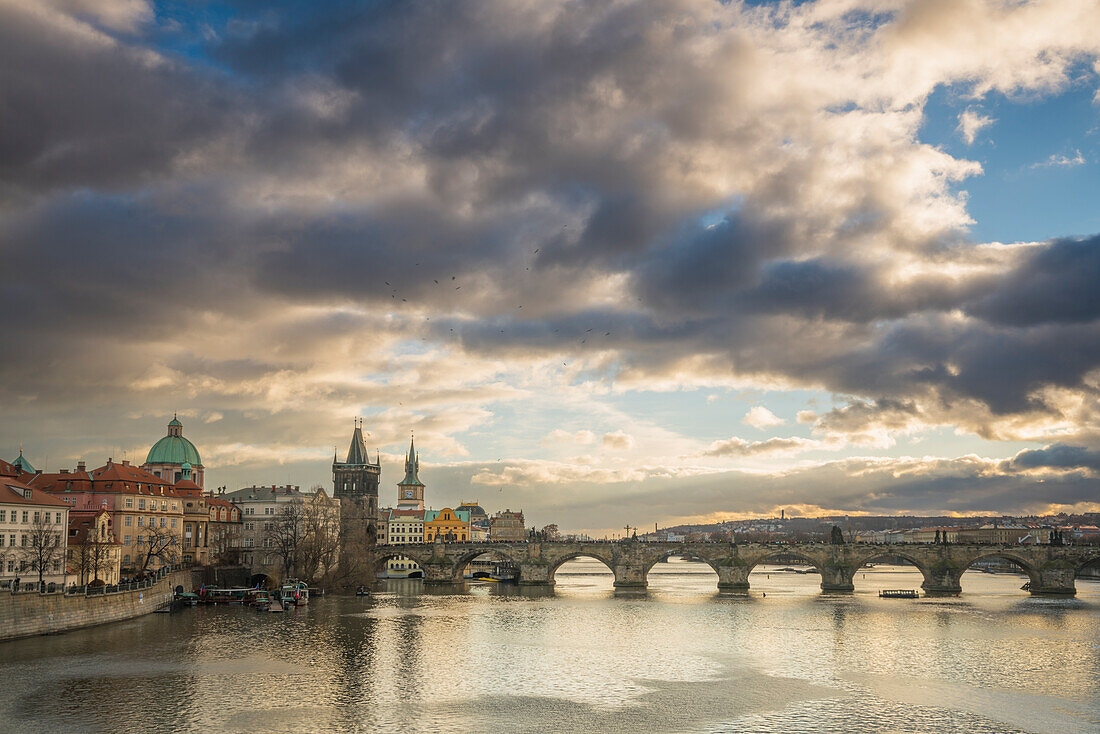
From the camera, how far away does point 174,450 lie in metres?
147

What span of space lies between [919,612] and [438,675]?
6340 centimetres

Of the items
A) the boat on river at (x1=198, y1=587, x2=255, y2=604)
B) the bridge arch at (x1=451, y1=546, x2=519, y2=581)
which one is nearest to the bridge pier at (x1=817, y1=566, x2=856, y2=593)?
the bridge arch at (x1=451, y1=546, x2=519, y2=581)

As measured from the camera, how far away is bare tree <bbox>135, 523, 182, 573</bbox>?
10144cm

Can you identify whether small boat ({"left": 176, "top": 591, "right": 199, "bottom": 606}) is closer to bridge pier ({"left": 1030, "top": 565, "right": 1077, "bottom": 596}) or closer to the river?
the river

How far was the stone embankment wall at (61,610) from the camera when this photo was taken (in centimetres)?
5856

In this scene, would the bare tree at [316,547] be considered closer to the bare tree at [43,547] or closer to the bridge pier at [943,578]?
the bare tree at [43,547]

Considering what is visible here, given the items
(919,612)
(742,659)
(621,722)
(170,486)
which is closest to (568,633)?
(742,659)

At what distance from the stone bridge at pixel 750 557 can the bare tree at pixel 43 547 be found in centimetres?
5593

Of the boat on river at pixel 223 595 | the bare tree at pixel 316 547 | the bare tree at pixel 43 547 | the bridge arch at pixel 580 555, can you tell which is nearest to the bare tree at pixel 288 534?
the bare tree at pixel 316 547

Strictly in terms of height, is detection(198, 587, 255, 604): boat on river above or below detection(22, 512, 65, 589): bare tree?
below

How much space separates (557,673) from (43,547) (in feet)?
168

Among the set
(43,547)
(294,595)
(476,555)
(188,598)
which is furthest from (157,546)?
(476,555)

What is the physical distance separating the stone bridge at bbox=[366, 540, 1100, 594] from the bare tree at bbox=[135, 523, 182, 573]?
31.2 m

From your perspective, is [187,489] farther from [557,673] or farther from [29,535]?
[557,673]
